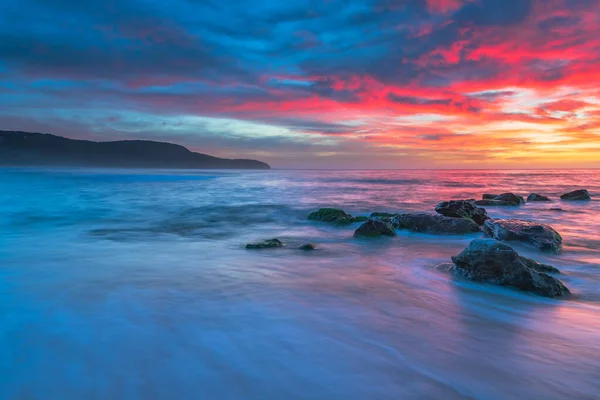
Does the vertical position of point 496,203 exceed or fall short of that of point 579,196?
it falls short

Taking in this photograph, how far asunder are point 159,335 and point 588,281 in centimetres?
633

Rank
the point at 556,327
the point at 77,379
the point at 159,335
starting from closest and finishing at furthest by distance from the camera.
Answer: the point at 77,379 < the point at 159,335 < the point at 556,327

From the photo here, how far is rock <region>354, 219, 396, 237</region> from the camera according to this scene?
30.2 ft

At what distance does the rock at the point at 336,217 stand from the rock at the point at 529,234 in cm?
380

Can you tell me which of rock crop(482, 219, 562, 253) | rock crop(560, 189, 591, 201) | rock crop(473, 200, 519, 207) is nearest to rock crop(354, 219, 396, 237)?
rock crop(482, 219, 562, 253)

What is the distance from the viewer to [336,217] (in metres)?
11.8

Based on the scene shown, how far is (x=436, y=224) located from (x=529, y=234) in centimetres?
219

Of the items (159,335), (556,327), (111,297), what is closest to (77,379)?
A: (159,335)

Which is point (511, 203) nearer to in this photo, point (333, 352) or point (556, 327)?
point (556, 327)

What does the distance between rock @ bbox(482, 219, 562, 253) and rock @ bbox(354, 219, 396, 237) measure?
8.11ft

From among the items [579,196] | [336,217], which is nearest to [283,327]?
[336,217]

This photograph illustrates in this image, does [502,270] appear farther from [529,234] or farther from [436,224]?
[436,224]

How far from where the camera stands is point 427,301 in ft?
15.4

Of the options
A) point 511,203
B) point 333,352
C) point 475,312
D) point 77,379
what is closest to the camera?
point 77,379
